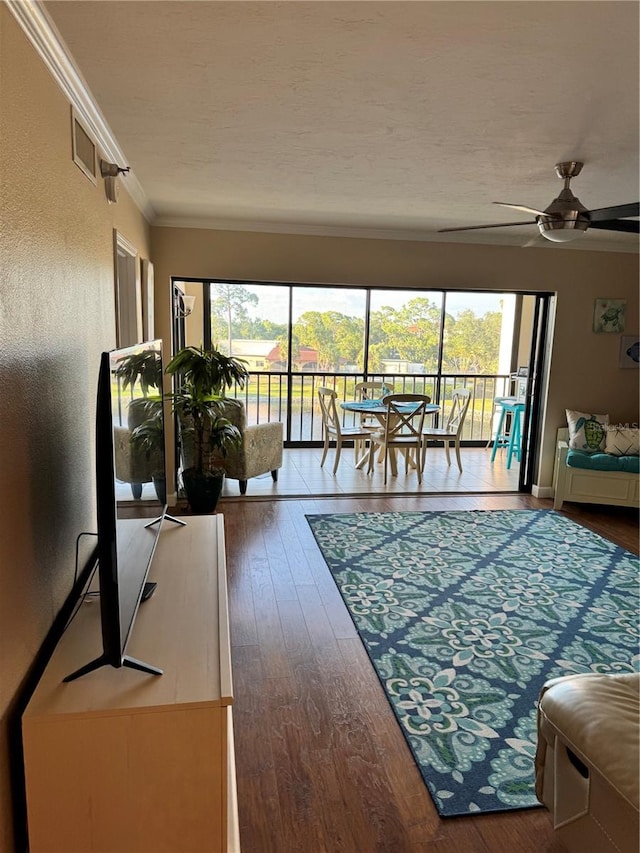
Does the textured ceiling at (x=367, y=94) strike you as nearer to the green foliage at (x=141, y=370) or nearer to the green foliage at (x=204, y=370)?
the green foliage at (x=141, y=370)

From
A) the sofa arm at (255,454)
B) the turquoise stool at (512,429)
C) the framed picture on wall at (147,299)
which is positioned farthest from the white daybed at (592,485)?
the framed picture on wall at (147,299)

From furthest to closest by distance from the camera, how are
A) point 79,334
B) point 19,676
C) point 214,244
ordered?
point 214,244
point 79,334
point 19,676

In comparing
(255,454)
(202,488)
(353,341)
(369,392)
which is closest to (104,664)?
(202,488)

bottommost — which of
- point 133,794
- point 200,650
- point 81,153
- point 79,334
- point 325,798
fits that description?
point 325,798

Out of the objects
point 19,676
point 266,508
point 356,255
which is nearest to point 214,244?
point 356,255

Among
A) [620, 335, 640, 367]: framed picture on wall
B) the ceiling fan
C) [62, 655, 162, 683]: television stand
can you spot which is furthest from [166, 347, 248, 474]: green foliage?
[620, 335, 640, 367]: framed picture on wall

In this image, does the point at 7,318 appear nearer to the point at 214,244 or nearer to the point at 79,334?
the point at 79,334

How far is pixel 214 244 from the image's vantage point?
14.7 feet

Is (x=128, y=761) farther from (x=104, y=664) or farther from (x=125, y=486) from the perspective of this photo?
(x=125, y=486)

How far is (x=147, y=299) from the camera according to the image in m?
3.92

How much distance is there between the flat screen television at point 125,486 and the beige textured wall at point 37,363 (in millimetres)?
199

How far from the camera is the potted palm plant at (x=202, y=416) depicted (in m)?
4.08

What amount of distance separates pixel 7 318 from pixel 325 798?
5.53 feet

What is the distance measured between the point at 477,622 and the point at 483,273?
3.25 m
